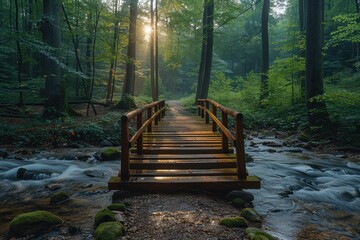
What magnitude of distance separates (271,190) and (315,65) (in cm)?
731

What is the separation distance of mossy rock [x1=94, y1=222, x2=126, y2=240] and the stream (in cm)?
32

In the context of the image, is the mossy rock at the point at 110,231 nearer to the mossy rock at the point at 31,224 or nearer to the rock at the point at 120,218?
the rock at the point at 120,218

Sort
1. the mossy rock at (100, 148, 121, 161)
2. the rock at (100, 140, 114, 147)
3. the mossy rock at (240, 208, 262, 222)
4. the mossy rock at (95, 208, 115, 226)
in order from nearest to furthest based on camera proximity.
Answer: the mossy rock at (95, 208, 115, 226) → the mossy rock at (240, 208, 262, 222) → the mossy rock at (100, 148, 121, 161) → the rock at (100, 140, 114, 147)

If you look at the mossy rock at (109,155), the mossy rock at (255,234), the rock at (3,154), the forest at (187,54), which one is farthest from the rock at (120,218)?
the forest at (187,54)

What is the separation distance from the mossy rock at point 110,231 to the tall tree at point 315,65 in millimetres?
9737

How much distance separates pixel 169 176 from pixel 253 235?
2.19 m

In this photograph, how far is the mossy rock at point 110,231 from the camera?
3.41m

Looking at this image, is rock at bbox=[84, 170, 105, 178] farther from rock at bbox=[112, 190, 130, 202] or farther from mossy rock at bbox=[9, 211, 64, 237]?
mossy rock at bbox=[9, 211, 64, 237]

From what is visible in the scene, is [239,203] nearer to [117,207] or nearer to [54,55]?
[117,207]

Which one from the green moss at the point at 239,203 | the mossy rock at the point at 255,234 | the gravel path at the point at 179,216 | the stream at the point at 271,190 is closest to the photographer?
the mossy rock at the point at 255,234

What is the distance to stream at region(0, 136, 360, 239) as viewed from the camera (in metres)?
4.41

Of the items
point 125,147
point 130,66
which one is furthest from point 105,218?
point 130,66

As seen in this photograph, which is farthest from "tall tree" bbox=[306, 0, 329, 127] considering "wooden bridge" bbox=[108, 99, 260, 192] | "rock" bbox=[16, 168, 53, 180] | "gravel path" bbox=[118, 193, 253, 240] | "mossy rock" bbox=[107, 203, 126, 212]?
"rock" bbox=[16, 168, 53, 180]

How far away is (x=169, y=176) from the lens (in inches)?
207
